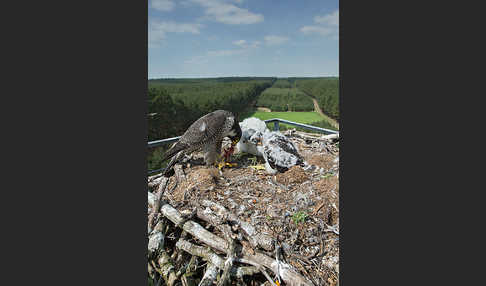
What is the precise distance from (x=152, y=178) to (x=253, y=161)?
49.1 inches

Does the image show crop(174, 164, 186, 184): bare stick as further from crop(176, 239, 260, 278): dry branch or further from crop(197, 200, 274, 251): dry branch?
crop(176, 239, 260, 278): dry branch

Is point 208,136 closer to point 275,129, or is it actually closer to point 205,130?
point 205,130

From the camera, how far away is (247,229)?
174 cm

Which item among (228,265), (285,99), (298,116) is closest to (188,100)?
(285,99)

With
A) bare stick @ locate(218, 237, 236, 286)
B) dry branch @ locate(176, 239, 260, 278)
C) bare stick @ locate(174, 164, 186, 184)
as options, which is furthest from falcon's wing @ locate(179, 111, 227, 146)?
bare stick @ locate(218, 237, 236, 286)

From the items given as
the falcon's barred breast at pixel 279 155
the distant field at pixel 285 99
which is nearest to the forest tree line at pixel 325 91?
the distant field at pixel 285 99

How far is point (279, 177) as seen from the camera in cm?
253

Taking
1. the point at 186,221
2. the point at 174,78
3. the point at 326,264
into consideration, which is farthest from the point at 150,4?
the point at 326,264

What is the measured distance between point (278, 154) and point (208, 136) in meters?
0.82

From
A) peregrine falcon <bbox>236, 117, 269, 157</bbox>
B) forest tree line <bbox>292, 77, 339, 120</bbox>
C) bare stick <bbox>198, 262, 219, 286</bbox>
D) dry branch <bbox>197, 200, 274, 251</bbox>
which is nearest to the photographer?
bare stick <bbox>198, 262, 219, 286</bbox>

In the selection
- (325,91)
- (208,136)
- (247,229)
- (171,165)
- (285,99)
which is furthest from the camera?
(208,136)

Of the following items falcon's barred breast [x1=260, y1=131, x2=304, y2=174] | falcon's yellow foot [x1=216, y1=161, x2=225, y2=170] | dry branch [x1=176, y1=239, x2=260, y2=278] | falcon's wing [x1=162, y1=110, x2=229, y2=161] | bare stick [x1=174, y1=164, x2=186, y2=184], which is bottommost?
dry branch [x1=176, y1=239, x2=260, y2=278]

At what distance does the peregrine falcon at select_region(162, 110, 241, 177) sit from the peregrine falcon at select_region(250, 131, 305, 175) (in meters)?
0.43

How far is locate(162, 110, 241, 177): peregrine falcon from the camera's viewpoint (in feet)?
8.88
